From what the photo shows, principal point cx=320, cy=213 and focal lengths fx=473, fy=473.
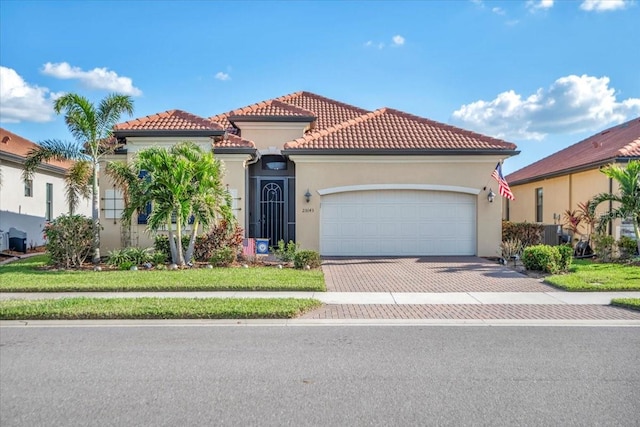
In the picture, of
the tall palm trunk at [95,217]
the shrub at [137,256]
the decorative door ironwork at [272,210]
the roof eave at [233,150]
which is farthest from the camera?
the decorative door ironwork at [272,210]

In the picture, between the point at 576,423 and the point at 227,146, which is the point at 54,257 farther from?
the point at 576,423

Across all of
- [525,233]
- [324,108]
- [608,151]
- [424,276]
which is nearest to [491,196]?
[525,233]

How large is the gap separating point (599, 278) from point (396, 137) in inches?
324

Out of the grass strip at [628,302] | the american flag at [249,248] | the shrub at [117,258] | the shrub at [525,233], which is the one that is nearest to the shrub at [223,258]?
the american flag at [249,248]

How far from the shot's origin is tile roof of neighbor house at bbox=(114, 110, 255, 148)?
52.9 ft

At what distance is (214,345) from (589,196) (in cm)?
1770

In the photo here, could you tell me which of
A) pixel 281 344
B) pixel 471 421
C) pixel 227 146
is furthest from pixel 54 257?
pixel 471 421

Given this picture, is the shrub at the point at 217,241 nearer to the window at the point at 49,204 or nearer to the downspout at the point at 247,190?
the downspout at the point at 247,190

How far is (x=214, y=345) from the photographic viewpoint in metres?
6.54

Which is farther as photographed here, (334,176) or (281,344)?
(334,176)

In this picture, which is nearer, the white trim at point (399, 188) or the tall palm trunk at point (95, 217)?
the tall palm trunk at point (95, 217)

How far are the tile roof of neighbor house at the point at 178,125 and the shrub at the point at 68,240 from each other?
149 inches

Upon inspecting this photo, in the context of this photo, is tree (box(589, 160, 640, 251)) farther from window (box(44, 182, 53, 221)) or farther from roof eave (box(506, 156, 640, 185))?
window (box(44, 182, 53, 221))

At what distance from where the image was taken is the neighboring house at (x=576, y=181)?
17.5 meters
